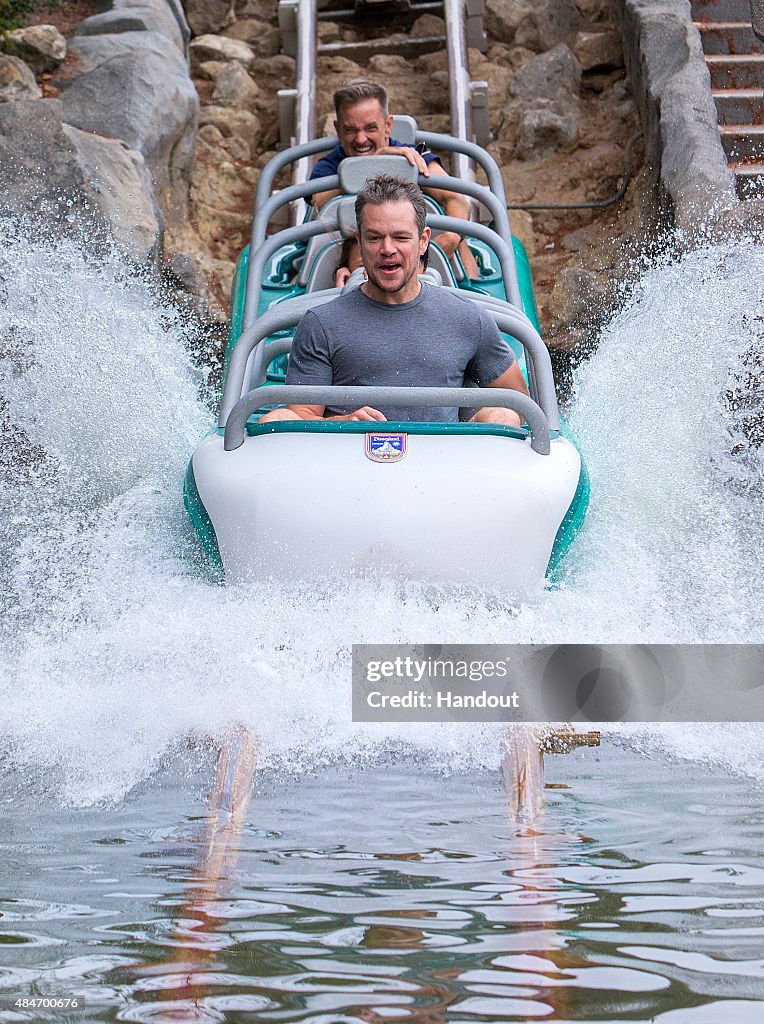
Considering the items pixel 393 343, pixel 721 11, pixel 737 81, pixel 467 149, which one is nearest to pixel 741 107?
pixel 737 81

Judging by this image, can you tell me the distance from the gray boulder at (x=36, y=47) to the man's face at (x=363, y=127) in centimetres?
303

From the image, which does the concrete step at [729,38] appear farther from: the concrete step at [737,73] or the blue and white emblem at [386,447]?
the blue and white emblem at [386,447]

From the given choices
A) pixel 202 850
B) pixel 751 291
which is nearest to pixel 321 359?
Result: pixel 202 850

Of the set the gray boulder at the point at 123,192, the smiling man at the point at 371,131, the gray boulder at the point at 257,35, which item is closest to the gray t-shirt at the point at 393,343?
the smiling man at the point at 371,131

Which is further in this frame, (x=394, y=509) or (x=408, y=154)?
(x=408, y=154)

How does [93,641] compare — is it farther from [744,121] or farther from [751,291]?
[744,121]

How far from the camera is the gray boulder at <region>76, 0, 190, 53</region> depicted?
7688 millimetres

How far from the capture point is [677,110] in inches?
259

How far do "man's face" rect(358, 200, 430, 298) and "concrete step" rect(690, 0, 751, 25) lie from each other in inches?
196

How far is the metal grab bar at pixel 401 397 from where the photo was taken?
3.07m

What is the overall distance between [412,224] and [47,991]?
2.29 m

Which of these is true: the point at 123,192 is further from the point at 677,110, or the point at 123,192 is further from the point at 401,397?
the point at 401,397

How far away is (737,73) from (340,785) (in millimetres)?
5957

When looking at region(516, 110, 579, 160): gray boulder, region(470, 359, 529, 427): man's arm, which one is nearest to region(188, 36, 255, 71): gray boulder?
region(516, 110, 579, 160): gray boulder
